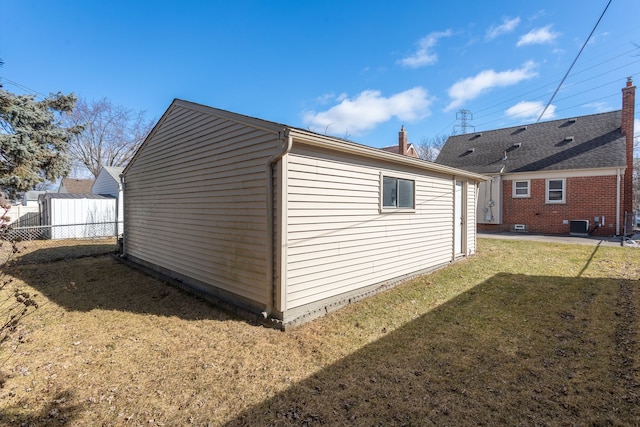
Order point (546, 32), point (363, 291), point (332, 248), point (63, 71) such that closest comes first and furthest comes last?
point (332, 248) → point (363, 291) → point (546, 32) → point (63, 71)

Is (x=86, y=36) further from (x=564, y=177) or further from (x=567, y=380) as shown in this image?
(x=564, y=177)

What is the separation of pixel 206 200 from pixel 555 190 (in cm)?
1628

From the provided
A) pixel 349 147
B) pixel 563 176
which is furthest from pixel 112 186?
pixel 563 176

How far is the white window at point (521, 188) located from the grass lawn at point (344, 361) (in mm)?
10799

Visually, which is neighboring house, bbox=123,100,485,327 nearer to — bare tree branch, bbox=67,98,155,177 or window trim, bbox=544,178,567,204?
window trim, bbox=544,178,567,204

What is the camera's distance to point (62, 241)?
44.4 ft

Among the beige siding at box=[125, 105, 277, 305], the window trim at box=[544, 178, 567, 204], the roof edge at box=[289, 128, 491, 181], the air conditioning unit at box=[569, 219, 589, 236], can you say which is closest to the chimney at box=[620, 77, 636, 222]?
the air conditioning unit at box=[569, 219, 589, 236]

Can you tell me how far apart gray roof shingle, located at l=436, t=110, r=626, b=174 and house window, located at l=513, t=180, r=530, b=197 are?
2.26 ft

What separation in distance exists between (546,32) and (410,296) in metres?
8.19

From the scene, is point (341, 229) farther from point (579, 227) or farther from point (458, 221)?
point (579, 227)

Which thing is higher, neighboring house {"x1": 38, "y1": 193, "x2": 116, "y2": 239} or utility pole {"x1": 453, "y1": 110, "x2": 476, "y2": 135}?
utility pole {"x1": 453, "y1": 110, "x2": 476, "y2": 135}

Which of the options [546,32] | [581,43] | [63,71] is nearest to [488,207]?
[546,32]

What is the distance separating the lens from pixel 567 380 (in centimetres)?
303

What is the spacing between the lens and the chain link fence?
968 cm
